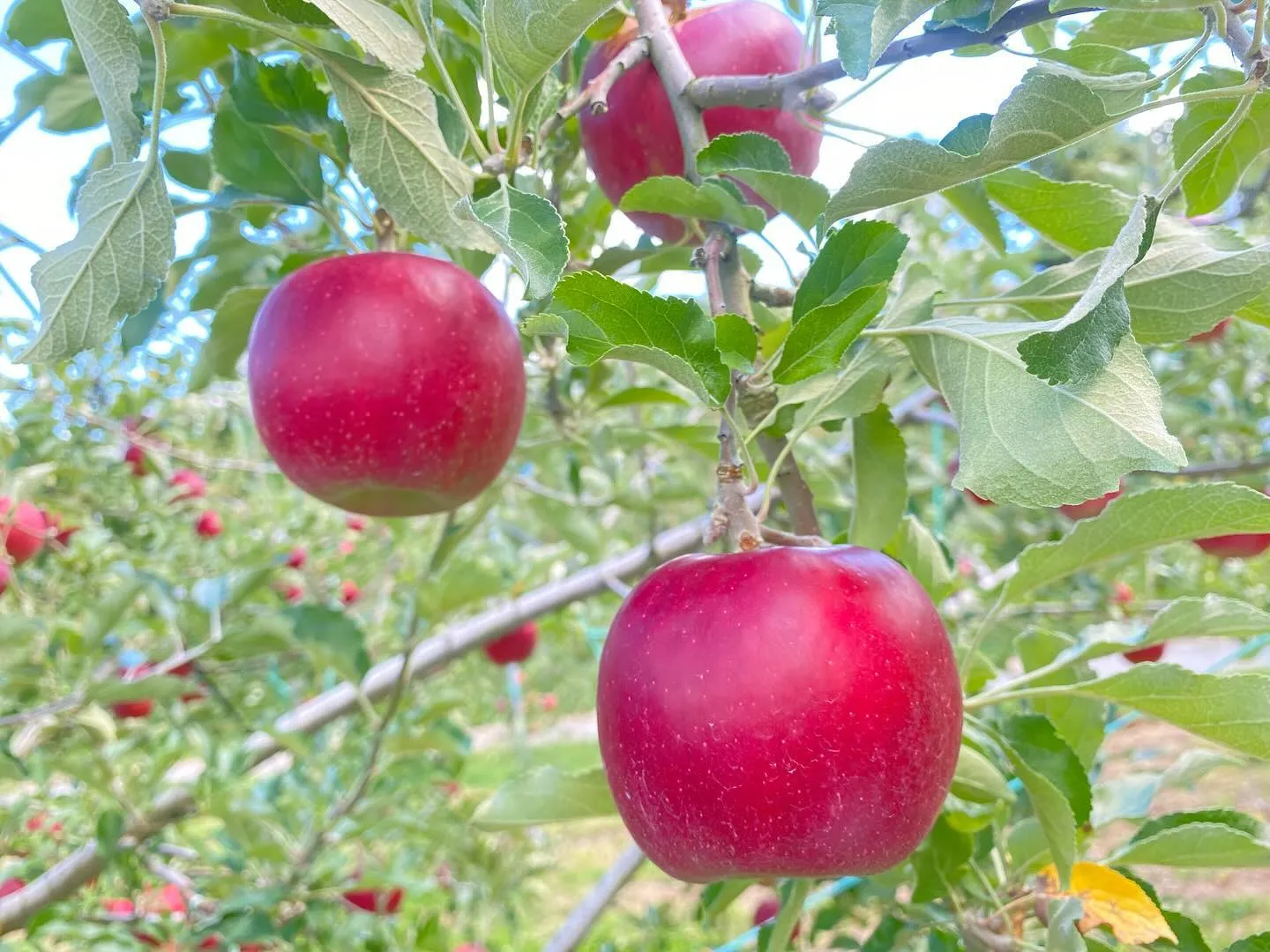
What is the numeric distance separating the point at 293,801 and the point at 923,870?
3.43ft

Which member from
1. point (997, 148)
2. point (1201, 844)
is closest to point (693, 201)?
point (997, 148)

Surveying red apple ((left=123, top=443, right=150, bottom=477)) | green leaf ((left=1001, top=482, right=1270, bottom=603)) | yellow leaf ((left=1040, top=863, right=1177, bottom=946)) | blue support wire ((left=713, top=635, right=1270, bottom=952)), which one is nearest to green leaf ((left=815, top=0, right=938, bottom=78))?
green leaf ((left=1001, top=482, right=1270, bottom=603))

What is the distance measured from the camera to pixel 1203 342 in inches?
75.5

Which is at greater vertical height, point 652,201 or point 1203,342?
point 652,201

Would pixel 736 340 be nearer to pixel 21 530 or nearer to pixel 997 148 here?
pixel 997 148

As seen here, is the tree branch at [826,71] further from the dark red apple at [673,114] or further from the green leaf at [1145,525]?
the green leaf at [1145,525]

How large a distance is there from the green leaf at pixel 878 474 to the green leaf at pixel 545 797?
0.91 ft

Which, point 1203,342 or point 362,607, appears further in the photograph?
point 362,607

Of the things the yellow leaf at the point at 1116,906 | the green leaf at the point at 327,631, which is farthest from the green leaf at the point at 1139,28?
the green leaf at the point at 327,631

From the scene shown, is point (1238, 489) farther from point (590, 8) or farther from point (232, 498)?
point (232, 498)

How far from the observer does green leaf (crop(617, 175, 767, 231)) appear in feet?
1.88

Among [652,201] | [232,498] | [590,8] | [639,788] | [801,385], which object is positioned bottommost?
[232,498]

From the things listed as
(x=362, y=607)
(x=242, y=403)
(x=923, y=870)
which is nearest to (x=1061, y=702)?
(x=923, y=870)

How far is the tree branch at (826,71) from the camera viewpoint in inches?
20.5
